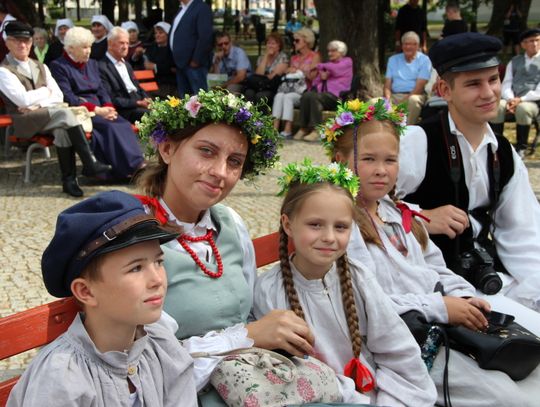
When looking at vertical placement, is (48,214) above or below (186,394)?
below

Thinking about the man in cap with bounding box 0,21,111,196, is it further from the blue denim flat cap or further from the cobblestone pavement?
the blue denim flat cap

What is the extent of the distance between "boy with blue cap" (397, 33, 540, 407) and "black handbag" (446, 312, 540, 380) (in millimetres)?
442

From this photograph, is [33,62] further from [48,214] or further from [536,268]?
[536,268]

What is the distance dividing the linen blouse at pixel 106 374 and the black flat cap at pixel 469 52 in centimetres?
193

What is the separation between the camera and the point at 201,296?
104 inches

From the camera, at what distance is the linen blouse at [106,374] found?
1.97 meters

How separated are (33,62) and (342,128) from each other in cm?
635

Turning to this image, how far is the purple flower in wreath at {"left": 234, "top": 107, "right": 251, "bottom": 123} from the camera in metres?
2.75

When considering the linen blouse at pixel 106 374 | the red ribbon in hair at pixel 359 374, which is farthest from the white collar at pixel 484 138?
the linen blouse at pixel 106 374

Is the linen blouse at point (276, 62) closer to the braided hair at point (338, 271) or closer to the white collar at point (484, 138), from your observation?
the white collar at point (484, 138)

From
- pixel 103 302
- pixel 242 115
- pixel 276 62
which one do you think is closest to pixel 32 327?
pixel 103 302

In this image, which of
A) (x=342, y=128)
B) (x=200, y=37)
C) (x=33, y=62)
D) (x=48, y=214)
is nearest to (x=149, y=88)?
→ (x=200, y=37)

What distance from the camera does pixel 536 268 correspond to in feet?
12.3

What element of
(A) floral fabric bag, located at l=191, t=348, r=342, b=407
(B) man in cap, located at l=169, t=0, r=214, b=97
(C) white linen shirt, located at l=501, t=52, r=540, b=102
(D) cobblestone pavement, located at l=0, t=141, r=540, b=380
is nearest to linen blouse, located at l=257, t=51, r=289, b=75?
(B) man in cap, located at l=169, t=0, r=214, b=97
